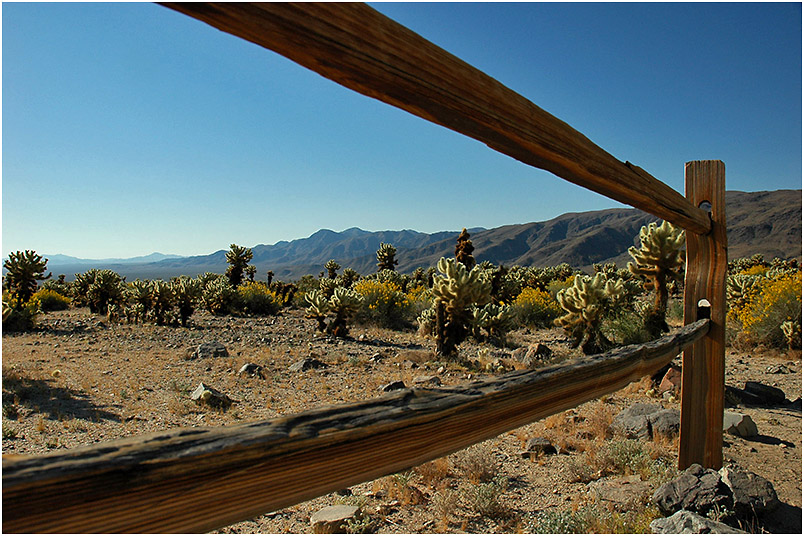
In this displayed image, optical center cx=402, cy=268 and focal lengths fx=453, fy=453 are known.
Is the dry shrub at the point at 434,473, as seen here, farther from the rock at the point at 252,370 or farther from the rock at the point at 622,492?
the rock at the point at 252,370

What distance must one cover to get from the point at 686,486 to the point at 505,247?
555 ft

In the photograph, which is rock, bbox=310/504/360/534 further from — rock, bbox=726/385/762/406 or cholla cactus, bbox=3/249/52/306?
cholla cactus, bbox=3/249/52/306

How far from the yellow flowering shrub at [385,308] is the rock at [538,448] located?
30.7 ft

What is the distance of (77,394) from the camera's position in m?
6.33

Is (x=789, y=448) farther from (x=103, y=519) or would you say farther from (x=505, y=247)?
(x=505, y=247)

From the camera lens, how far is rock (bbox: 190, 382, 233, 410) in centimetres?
615

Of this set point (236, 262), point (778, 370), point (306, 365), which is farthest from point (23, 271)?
point (778, 370)

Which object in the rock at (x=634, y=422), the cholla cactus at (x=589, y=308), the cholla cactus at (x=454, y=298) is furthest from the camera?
the cholla cactus at (x=454, y=298)

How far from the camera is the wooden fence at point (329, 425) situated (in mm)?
742

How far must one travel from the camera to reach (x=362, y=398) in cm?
691

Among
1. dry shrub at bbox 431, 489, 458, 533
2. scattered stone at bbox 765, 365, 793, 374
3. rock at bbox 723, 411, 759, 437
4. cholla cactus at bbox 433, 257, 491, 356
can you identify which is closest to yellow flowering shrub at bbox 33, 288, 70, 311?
cholla cactus at bbox 433, 257, 491, 356

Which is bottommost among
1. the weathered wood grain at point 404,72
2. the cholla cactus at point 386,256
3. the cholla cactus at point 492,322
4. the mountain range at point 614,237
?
the cholla cactus at point 492,322

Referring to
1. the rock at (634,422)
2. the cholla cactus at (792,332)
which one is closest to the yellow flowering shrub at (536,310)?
the cholla cactus at (792,332)

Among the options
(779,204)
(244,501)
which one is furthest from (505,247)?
(244,501)
